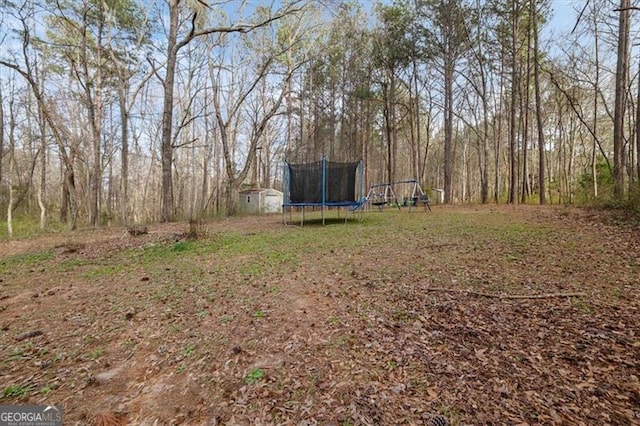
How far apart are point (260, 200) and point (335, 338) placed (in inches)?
640

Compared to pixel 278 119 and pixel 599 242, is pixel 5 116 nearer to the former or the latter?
pixel 278 119

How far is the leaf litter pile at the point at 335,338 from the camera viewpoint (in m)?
1.37

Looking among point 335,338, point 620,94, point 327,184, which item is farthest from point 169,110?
point 620,94

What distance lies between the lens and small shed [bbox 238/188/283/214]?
17.6 meters

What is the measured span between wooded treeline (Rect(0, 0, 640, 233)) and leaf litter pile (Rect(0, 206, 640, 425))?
520 cm

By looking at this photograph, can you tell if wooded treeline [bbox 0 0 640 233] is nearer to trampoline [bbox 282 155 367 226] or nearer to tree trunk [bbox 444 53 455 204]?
tree trunk [bbox 444 53 455 204]

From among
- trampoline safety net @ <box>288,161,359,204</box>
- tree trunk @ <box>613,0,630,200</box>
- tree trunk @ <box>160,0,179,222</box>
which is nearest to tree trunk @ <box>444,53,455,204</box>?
tree trunk @ <box>613,0,630,200</box>

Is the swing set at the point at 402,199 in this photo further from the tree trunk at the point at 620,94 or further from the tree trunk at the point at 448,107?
the tree trunk at the point at 620,94

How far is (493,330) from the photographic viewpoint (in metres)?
2.01

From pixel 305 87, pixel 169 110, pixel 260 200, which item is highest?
pixel 305 87

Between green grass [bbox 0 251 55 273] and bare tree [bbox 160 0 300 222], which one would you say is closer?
green grass [bbox 0 251 55 273]

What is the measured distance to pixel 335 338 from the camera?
77.9 inches

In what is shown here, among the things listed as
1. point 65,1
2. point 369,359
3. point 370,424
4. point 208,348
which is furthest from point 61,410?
point 65,1

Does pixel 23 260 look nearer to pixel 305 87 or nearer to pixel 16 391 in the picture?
pixel 16 391
